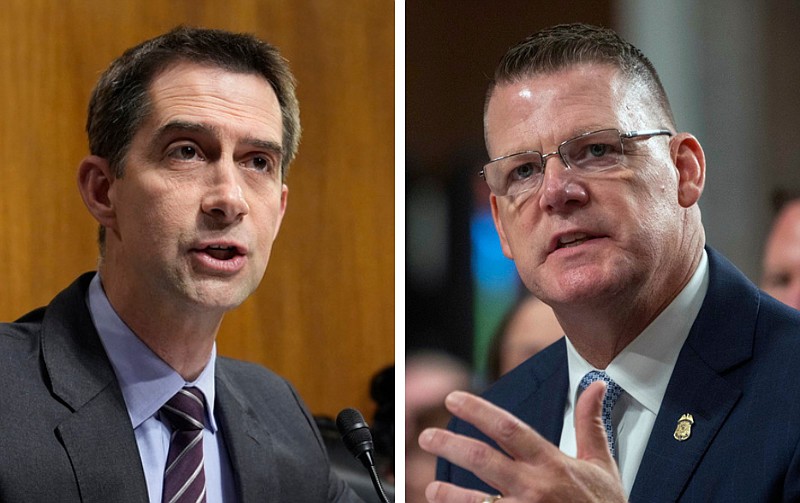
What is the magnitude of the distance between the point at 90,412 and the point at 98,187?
56 centimetres

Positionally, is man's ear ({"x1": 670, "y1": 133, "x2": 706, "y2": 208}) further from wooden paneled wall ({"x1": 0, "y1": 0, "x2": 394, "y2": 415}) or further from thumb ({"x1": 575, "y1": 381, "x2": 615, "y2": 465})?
wooden paneled wall ({"x1": 0, "y1": 0, "x2": 394, "y2": 415})

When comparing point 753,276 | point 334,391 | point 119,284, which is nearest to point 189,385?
point 119,284

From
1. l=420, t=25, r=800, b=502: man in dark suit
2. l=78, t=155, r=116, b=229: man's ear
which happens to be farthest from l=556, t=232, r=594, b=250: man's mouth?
l=78, t=155, r=116, b=229: man's ear

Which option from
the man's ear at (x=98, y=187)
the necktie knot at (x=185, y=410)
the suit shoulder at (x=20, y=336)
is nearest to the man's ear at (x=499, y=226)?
the necktie knot at (x=185, y=410)

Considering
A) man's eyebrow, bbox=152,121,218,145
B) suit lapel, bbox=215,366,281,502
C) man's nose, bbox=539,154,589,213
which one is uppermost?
man's eyebrow, bbox=152,121,218,145

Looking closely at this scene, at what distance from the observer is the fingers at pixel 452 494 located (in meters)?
1.98

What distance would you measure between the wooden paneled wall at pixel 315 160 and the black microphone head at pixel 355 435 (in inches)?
18.9

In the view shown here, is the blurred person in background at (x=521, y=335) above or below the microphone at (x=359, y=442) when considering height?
above

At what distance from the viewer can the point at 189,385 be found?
7.54ft

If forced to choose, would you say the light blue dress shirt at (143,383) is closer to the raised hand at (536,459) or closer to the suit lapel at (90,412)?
the suit lapel at (90,412)

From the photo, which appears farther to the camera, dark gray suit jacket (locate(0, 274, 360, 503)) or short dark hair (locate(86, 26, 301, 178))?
short dark hair (locate(86, 26, 301, 178))

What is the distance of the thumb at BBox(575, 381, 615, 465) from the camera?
1.87 m

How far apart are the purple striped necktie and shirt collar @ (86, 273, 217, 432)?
0.04 meters

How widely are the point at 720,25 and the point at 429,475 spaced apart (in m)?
1.43
